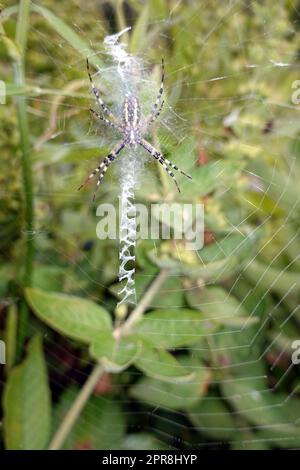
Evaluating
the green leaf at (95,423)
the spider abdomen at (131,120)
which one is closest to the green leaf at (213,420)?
the green leaf at (95,423)

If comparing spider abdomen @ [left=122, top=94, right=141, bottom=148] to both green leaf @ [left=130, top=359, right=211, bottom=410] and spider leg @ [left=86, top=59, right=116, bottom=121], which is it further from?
green leaf @ [left=130, top=359, right=211, bottom=410]

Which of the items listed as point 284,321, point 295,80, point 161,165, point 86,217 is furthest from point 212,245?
point 295,80

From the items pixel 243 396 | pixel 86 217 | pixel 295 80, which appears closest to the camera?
pixel 243 396

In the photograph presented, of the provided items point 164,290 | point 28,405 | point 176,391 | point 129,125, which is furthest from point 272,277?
point 28,405

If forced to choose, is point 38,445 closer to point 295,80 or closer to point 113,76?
point 113,76

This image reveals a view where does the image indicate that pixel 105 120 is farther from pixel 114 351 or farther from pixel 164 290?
pixel 114 351

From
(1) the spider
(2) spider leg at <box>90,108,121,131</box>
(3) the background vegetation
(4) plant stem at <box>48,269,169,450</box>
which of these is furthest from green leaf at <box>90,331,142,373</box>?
(2) spider leg at <box>90,108,121,131</box>
